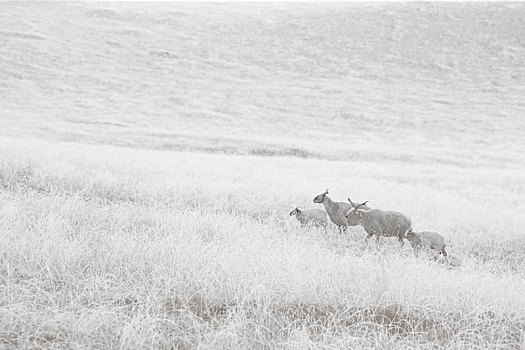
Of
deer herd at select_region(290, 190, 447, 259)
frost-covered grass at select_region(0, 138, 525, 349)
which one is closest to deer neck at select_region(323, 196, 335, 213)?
deer herd at select_region(290, 190, 447, 259)

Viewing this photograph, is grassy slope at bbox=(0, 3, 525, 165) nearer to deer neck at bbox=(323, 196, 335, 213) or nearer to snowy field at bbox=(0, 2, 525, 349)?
snowy field at bbox=(0, 2, 525, 349)

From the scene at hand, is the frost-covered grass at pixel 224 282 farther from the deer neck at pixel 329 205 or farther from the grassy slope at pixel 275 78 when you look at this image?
the grassy slope at pixel 275 78

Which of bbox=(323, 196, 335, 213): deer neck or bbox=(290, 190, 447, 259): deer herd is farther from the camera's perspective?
bbox=(323, 196, 335, 213): deer neck

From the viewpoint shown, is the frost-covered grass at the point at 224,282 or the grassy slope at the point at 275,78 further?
the grassy slope at the point at 275,78

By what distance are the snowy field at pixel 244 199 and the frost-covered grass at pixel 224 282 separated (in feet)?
0.09

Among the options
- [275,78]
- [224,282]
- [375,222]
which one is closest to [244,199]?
[375,222]

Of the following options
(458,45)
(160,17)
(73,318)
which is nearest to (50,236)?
(73,318)

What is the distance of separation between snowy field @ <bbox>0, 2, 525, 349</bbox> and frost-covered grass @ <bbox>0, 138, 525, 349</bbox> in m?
0.03

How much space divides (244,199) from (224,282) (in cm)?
466

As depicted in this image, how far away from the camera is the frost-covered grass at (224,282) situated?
3.63 metres

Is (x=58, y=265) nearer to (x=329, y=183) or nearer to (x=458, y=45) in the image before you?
(x=329, y=183)

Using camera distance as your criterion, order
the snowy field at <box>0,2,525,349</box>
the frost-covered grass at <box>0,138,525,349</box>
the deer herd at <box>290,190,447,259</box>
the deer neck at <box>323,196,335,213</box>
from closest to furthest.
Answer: the frost-covered grass at <box>0,138,525,349</box> → the snowy field at <box>0,2,525,349</box> → the deer herd at <box>290,190,447,259</box> → the deer neck at <box>323,196,335,213</box>

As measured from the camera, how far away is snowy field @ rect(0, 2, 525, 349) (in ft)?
12.8

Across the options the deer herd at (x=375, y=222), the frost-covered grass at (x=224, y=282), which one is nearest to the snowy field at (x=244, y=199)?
the frost-covered grass at (x=224, y=282)
